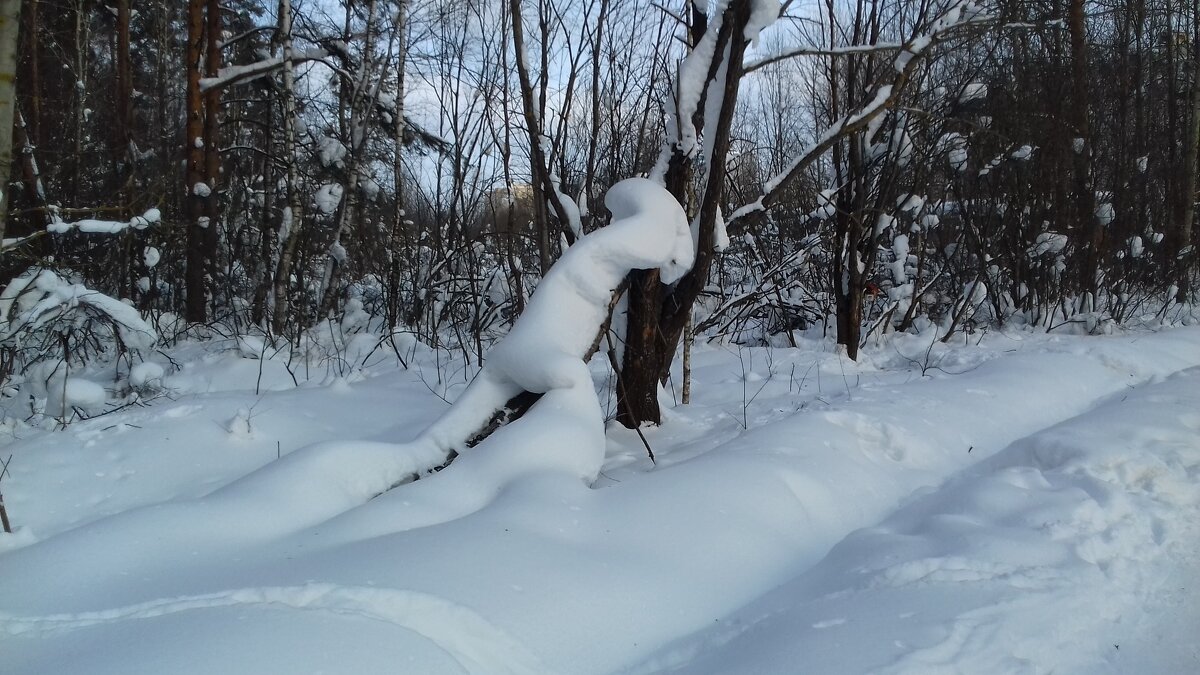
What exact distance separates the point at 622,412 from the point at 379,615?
→ 2.37m

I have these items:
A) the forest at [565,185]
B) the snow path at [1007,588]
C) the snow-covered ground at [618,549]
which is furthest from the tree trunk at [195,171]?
the snow path at [1007,588]

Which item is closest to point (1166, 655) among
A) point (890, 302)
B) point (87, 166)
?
point (890, 302)

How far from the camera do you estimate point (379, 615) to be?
1885 millimetres

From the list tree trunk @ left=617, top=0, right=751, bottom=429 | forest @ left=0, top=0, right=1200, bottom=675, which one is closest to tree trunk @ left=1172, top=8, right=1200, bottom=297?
forest @ left=0, top=0, right=1200, bottom=675

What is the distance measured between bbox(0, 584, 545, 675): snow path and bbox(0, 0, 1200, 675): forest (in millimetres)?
11

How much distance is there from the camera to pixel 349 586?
2.00 meters

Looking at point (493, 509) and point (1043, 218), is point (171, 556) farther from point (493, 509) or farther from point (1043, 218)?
point (1043, 218)

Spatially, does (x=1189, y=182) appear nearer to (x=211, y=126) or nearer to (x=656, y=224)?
(x=656, y=224)

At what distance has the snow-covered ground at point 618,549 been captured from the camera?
5.99ft

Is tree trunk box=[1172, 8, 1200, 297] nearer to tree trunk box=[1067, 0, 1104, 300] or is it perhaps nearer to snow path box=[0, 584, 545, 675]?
tree trunk box=[1067, 0, 1104, 300]

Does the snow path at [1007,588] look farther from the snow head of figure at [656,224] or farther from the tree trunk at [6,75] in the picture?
the tree trunk at [6,75]

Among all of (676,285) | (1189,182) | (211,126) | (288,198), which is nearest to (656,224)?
(676,285)

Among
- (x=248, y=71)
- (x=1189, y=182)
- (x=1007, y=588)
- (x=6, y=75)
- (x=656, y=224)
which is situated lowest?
(x=1007, y=588)

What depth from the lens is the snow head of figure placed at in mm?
3430
